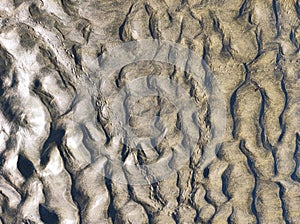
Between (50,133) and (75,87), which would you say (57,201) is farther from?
(75,87)

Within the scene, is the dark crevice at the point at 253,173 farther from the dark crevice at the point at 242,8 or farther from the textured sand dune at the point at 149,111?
the dark crevice at the point at 242,8

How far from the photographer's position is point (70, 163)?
67.3 inches

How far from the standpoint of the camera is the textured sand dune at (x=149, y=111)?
170 cm

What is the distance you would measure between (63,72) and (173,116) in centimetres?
46

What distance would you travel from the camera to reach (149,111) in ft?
5.70

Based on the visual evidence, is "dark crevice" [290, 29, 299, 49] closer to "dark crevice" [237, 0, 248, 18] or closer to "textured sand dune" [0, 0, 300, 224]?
"textured sand dune" [0, 0, 300, 224]

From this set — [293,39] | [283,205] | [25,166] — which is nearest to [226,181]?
[283,205]

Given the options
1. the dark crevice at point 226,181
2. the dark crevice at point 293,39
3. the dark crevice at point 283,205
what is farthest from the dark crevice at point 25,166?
the dark crevice at point 293,39

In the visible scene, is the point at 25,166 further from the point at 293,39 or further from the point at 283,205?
the point at 293,39

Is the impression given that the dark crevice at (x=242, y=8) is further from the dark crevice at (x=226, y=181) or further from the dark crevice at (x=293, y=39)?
the dark crevice at (x=226, y=181)

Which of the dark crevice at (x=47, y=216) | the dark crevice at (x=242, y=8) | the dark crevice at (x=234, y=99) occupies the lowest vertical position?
the dark crevice at (x=47, y=216)

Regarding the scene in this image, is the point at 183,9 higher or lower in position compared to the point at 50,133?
higher

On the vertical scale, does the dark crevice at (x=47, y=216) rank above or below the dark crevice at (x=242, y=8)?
below

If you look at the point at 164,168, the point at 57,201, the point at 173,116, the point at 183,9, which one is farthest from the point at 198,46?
the point at 57,201
